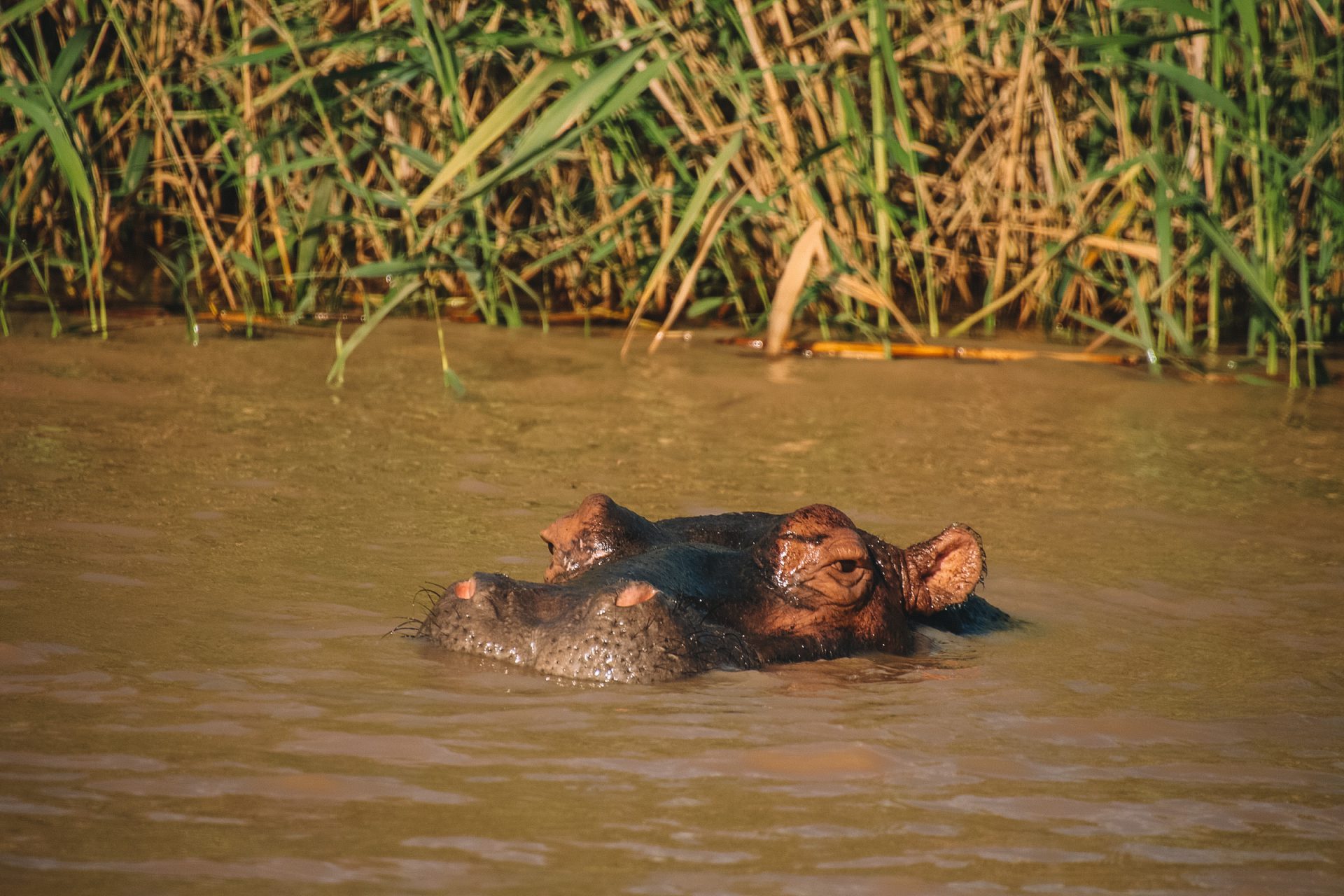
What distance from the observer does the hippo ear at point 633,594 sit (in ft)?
9.59

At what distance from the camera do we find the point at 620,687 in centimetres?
295

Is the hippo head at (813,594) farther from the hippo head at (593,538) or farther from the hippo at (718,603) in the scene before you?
the hippo head at (593,538)

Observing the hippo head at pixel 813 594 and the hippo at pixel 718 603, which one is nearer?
the hippo at pixel 718 603

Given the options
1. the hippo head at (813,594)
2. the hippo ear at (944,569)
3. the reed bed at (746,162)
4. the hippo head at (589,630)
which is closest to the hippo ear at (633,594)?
the hippo head at (589,630)

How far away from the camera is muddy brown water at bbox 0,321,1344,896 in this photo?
2268mm

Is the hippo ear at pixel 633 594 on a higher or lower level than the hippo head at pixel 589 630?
higher

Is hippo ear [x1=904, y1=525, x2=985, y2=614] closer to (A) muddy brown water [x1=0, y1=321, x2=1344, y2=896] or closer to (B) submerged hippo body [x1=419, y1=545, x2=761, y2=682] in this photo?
(A) muddy brown water [x1=0, y1=321, x2=1344, y2=896]

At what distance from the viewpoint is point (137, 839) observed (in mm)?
2201

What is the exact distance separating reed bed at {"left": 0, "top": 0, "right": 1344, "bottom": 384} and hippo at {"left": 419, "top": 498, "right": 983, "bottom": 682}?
2.75 meters

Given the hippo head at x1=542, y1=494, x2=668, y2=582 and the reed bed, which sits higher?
the reed bed

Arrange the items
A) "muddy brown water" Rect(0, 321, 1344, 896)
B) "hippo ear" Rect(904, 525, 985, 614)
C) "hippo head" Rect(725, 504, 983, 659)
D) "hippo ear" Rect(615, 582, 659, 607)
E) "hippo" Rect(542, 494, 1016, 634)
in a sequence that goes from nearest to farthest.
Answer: "muddy brown water" Rect(0, 321, 1344, 896) < "hippo ear" Rect(615, 582, 659, 607) < "hippo head" Rect(725, 504, 983, 659) < "hippo" Rect(542, 494, 1016, 634) < "hippo ear" Rect(904, 525, 985, 614)

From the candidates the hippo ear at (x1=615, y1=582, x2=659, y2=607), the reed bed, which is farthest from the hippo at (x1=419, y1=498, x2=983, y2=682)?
the reed bed

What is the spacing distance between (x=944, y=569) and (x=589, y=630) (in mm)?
959

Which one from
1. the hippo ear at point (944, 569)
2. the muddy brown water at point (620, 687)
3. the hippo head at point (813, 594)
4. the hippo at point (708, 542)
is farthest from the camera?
the hippo ear at point (944, 569)
